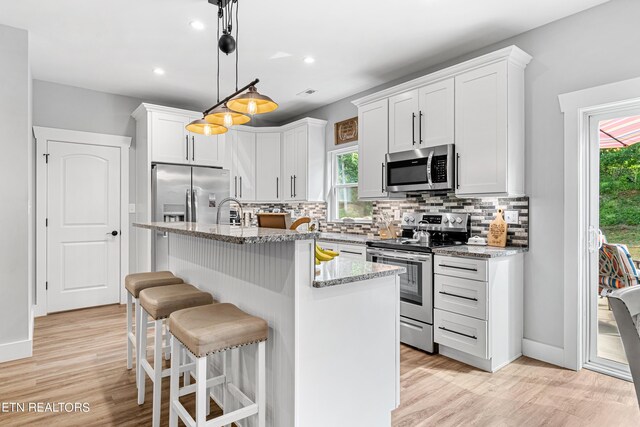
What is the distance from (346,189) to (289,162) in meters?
0.99

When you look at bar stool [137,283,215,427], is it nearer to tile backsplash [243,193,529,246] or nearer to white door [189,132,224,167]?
tile backsplash [243,193,529,246]

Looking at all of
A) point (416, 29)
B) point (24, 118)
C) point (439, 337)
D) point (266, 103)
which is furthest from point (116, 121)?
point (439, 337)

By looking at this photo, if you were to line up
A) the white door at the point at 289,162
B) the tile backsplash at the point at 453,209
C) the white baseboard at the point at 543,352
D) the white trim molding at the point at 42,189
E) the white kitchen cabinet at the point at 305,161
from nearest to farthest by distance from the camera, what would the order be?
1. the white baseboard at the point at 543,352
2. the tile backsplash at the point at 453,209
3. the white trim molding at the point at 42,189
4. the white kitchen cabinet at the point at 305,161
5. the white door at the point at 289,162

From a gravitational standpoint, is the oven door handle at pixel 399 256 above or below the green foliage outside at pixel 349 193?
below

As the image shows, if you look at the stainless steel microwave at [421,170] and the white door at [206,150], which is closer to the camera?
the stainless steel microwave at [421,170]

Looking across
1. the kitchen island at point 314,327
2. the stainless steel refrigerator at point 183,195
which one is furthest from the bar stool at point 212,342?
the stainless steel refrigerator at point 183,195

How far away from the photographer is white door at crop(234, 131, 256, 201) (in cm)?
552

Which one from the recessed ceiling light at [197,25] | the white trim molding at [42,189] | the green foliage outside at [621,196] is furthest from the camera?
the white trim molding at [42,189]

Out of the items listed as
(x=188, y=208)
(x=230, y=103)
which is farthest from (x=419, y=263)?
(x=188, y=208)

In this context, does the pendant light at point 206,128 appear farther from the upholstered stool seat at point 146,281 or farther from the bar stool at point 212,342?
the bar stool at point 212,342

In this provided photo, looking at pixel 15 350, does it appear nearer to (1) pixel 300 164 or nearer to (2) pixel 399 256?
(2) pixel 399 256

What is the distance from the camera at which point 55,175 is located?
4480 millimetres

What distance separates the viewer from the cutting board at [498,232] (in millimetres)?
3193

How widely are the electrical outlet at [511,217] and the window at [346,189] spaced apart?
1.79 metres
